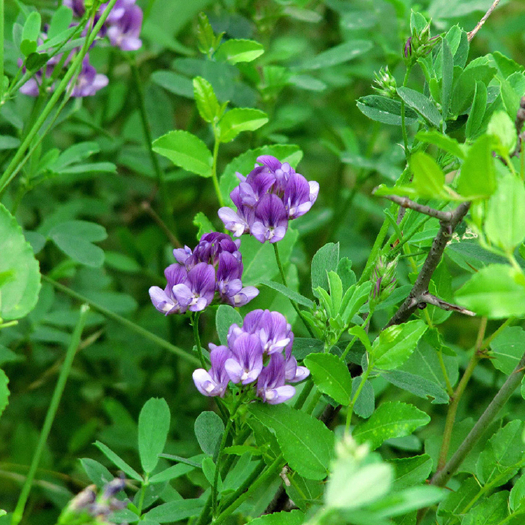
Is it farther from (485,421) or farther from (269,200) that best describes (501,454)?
(269,200)

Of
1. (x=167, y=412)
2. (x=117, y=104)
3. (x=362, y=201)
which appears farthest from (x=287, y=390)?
(x=117, y=104)

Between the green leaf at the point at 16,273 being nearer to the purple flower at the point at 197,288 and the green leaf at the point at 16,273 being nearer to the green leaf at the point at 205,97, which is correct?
the purple flower at the point at 197,288

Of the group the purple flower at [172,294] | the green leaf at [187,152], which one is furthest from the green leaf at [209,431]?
the green leaf at [187,152]

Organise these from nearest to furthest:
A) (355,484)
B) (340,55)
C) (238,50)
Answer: (355,484) < (238,50) < (340,55)

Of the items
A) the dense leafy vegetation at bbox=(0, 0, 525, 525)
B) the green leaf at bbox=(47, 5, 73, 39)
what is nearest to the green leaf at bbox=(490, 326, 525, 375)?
the dense leafy vegetation at bbox=(0, 0, 525, 525)

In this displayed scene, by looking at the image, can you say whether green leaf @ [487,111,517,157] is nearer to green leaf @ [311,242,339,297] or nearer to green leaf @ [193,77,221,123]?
green leaf @ [311,242,339,297]

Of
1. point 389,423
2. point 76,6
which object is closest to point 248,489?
point 389,423
